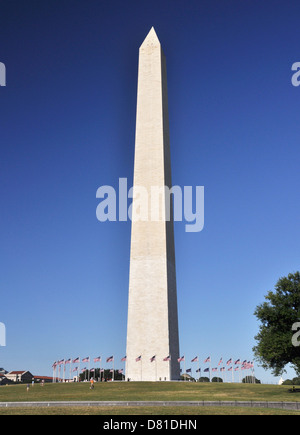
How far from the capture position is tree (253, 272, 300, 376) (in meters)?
45.2

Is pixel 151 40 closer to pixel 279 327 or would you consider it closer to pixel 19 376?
pixel 279 327

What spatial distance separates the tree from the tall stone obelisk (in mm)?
17231

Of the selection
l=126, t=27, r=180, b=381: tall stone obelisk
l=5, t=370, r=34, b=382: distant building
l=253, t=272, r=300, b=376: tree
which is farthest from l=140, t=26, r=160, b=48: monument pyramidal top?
l=5, t=370, r=34, b=382: distant building

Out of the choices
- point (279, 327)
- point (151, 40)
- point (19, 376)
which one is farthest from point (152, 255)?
point (19, 376)

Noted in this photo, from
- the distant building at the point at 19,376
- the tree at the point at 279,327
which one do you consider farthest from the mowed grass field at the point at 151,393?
the distant building at the point at 19,376

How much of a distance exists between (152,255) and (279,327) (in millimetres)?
23405

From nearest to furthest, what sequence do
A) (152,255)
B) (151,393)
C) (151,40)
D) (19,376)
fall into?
(151,393), (152,255), (151,40), (19,376)

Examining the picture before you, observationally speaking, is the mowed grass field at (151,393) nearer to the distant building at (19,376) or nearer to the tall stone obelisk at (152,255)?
the tall stone obelisk at (152,255)

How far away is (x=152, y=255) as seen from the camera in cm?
6694

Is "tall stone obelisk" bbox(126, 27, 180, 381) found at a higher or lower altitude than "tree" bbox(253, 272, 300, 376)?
higher

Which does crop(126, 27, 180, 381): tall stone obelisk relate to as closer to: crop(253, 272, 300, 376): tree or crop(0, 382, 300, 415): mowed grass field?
crop(0, 382, 300, 415): mowed grass field
